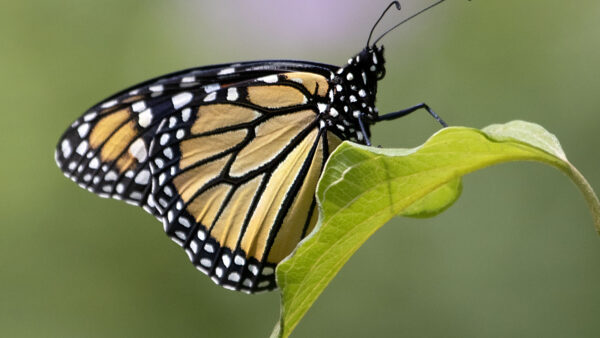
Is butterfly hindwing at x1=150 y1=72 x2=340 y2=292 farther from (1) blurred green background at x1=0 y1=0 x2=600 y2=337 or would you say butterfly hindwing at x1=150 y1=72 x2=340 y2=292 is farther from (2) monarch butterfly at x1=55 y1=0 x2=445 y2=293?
(1) blurred green background at x1=0 y1=0 x2=600 y2=337

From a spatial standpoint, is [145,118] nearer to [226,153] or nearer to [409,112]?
[226,153]

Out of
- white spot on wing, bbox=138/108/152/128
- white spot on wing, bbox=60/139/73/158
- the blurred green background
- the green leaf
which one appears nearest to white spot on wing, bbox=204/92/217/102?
white spot on wing, bbox=138/108/152/128

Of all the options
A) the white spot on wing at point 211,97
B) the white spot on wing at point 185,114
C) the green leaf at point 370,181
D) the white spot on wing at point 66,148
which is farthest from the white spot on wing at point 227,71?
the green leaf at point 370,181

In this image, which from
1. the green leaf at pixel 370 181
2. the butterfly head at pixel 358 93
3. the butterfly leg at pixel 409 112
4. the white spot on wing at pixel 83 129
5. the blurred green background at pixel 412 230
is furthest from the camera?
the blurred green background at pixel 412 230

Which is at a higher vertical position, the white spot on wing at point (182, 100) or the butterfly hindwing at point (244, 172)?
the white spot on wing at point (182, 100)

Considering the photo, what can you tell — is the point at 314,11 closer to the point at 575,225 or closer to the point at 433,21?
the point at 433,21

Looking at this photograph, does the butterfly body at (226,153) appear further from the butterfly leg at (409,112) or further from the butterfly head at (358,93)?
the butterfly leg at (409,112)

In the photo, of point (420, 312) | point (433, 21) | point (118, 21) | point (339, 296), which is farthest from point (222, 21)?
point (420, 312)
